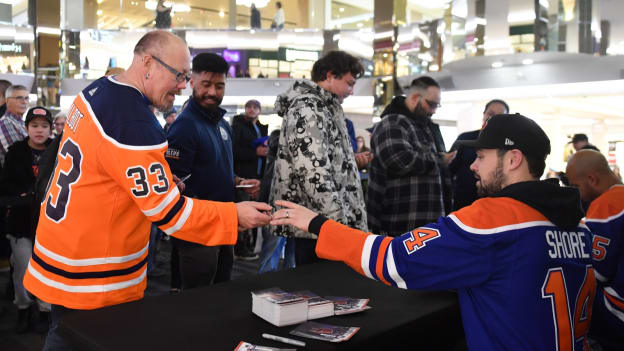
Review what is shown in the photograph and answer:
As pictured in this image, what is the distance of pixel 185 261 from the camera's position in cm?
246

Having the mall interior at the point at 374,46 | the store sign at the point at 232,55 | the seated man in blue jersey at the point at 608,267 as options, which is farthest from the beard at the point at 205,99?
the store sign at the point at 232,55

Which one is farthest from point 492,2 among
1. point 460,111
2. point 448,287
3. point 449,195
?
point 448,287

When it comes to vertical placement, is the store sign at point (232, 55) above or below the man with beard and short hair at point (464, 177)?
above

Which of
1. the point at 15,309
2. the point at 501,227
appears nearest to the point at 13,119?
the point at 15,309

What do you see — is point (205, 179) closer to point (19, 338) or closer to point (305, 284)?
point (305, 284)

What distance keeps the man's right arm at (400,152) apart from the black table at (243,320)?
1.46 m

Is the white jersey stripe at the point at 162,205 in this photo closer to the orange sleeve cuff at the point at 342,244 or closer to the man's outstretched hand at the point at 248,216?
the man's outstretched hand at the point at 248,216

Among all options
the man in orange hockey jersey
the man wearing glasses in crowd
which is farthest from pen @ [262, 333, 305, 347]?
the man wearing glasses in crowd

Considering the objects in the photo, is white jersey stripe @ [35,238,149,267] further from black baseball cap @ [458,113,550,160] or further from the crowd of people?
black baseball cap @ [458,113,550,160]

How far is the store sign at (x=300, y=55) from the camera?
13.6m

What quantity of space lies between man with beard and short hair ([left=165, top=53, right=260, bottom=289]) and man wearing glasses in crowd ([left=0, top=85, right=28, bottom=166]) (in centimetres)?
271

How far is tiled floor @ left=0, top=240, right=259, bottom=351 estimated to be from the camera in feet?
10.8

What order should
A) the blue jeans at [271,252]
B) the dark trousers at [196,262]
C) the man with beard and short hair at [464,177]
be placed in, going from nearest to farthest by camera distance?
the dark trousers at [196,262], the man with beard and short hair at [464,177], the blue jeans at [271,252]

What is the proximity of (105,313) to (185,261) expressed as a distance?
3.17 ft
